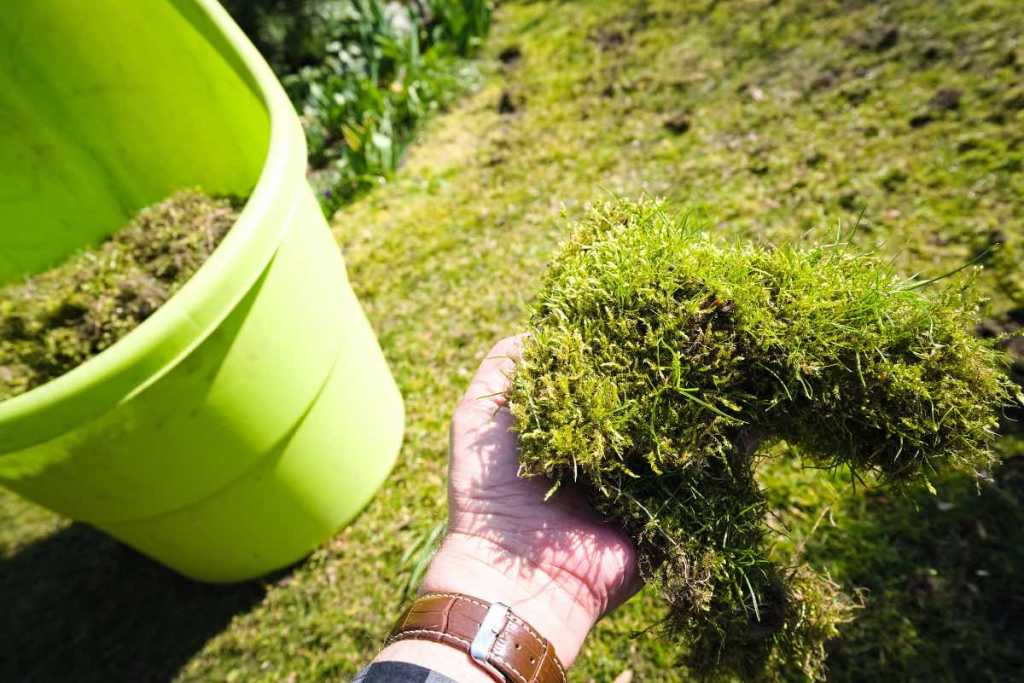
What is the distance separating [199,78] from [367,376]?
1355mm

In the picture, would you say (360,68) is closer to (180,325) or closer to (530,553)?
(180,325)

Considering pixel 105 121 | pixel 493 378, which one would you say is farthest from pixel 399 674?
pixel 105 121

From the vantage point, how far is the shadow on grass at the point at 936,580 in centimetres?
192

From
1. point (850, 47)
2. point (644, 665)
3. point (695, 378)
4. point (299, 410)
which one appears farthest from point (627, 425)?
point (850, 47)

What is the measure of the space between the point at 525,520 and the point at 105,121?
262 centimetres

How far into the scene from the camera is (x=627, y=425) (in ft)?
4.37

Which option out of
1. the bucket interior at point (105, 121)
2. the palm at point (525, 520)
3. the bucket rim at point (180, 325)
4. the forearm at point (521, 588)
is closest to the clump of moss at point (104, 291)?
the bucket interior at point (105, 121)

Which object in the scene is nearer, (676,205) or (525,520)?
(525,520)

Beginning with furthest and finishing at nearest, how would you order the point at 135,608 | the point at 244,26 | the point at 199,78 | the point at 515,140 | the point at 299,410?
the point at 244,26
the point at 515,140
the point at 135,608
the point at 199,78
the point at 299,410

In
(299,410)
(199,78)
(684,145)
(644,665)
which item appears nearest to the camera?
(299,410)

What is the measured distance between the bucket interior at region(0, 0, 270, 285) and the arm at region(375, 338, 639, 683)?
1616mm

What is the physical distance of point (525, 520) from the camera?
1490 millimetres

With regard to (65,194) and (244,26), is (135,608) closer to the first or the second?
(65,194)

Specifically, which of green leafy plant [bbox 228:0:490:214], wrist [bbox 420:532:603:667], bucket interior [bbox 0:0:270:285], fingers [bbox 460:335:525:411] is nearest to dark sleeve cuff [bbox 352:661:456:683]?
wrist [bbox 420:532:603:667]
